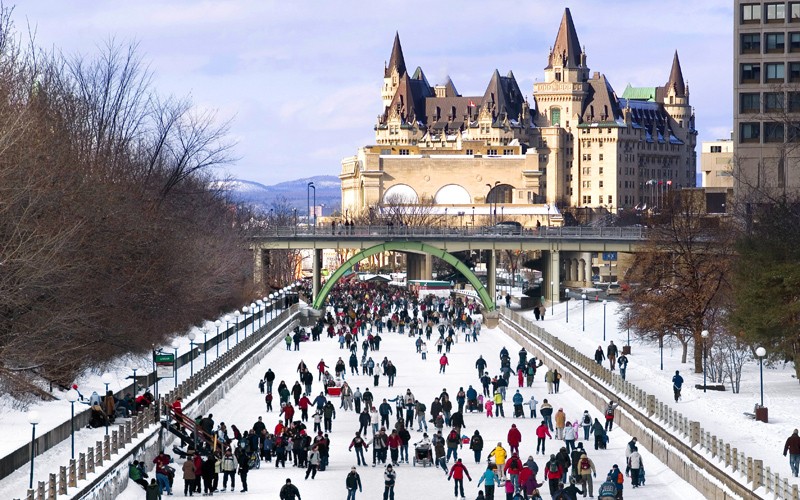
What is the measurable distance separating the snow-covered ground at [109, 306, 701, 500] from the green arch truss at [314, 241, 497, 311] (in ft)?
45.2

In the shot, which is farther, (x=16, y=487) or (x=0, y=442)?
(x=0, y=442)

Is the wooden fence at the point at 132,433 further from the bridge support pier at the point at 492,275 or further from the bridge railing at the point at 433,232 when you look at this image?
the bridge railing at the point at 433,232

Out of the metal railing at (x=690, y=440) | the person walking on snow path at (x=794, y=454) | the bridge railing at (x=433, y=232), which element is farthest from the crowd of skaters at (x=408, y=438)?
the bridge railing at (x=433, y=232)

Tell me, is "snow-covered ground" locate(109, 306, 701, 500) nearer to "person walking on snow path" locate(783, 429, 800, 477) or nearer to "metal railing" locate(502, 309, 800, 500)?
"metal railing" locate(502, 309, 800, 500)

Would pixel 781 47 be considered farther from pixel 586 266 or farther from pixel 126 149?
pixel 586 266

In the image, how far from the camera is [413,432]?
4484 cm

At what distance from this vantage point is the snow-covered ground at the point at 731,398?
118 ft

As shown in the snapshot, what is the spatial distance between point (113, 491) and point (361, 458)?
8.64 metres

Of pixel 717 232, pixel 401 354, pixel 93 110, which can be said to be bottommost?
pixel 401 354

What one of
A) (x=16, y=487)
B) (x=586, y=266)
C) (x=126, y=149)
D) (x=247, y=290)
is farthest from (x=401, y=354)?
(x=586, y=266)

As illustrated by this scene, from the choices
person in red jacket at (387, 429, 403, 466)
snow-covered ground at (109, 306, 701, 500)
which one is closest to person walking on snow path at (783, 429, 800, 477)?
snow-covered ground at (109, 306, 701, 500)

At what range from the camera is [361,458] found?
3903 centimetres

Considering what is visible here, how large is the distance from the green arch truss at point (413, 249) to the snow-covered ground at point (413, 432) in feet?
45.2

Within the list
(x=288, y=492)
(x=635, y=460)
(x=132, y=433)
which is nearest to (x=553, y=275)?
(x=635, y=460)
